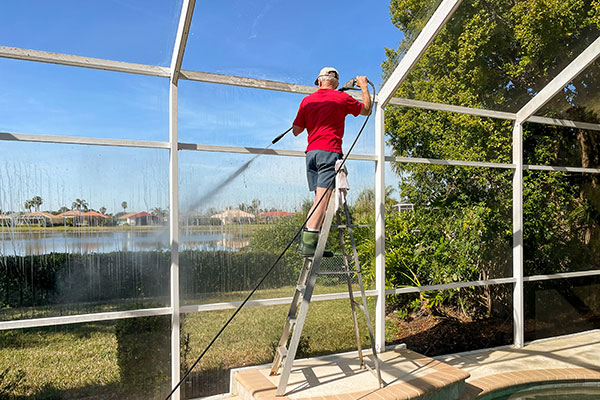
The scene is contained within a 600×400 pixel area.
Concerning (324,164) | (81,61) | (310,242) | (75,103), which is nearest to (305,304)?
(310,242)

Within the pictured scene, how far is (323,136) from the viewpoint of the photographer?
279cm

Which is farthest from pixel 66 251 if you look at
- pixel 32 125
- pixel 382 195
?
pixel 382 195

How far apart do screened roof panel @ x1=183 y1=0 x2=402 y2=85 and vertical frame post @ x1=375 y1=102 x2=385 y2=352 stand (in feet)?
2.44

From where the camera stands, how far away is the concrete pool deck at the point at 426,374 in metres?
2.80

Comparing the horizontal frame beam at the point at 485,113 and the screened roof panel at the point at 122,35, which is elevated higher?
the screened roof panel at the point at 122,35

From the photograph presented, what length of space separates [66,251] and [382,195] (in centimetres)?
251

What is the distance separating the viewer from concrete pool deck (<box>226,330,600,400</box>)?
2799 mm

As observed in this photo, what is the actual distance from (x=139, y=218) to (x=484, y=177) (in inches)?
147

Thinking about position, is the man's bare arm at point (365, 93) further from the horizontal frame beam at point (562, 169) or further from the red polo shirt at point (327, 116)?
the horizontal frame beam at point (562, 169)

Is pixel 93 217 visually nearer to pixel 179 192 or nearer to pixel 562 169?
pixel 179 192

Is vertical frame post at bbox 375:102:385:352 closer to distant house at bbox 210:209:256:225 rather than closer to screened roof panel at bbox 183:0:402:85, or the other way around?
screened roof panel at bbox 183:0:402:85

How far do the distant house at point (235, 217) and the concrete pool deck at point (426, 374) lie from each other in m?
1.12

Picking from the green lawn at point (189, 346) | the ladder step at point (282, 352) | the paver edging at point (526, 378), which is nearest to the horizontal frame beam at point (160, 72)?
the green lawn at point (189, 346)

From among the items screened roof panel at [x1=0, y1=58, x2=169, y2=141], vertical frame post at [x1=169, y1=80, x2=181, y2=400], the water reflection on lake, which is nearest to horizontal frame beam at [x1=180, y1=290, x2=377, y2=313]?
vertical frame post at [x1=169, y1=80, x2=181, y2=400]
